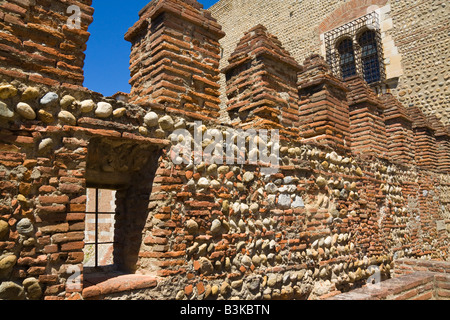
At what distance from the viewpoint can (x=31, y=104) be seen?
8.27ft

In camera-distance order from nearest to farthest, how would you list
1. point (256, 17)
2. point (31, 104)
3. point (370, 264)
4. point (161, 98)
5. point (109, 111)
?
point (31, 104) → point (109, 111) → point (161, 98) → point (370, 264) → point (256, 17)

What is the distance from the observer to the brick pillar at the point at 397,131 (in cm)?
707

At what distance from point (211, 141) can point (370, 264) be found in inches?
141

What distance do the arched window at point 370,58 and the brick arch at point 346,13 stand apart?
784 mm

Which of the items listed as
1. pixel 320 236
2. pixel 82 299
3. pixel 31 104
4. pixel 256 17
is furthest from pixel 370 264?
pixel 256 17

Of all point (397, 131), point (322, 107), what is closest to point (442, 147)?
point (397, 131)

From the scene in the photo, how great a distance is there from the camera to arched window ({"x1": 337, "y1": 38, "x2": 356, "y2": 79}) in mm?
11883

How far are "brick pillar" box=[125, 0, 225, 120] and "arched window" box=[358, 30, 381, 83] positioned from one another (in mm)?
8892

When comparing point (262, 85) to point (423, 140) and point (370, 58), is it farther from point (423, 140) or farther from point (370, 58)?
point (370, 58)

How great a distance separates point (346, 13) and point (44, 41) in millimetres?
11853

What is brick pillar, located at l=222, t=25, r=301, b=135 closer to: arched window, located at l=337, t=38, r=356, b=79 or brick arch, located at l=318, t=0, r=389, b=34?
arched window, located at l=337, t=38, r=356, b=79

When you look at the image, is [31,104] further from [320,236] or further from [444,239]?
[444,239]

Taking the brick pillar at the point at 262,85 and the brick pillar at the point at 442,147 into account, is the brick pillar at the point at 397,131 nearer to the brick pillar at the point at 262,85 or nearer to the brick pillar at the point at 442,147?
the brick pillar at the point at 442,147

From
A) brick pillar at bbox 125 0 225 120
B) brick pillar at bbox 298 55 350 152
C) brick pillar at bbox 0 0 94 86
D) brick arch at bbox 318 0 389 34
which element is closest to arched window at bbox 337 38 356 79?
brick arch at bbox 318 0 389 34
